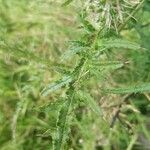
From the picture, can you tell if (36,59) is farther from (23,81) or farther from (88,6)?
(23,81)

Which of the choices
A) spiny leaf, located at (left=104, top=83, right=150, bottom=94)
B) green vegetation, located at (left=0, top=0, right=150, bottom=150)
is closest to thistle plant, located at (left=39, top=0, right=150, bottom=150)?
spiny leaf, located at (left=104, top=83, right=150, bottom=94)

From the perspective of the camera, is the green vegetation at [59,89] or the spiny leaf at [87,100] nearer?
the spiny leaf at [87,100]

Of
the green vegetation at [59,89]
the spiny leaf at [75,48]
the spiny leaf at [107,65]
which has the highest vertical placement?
the spiny leaf at [75,48]

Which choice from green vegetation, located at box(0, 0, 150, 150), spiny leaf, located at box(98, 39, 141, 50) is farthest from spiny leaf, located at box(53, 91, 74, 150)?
green vegetation, located at box(0, 0, 150, 150)

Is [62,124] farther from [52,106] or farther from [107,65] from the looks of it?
[107,65]

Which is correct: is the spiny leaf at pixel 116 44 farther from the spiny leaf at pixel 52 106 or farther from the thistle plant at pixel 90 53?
the spiny leaf at pixel 52 106

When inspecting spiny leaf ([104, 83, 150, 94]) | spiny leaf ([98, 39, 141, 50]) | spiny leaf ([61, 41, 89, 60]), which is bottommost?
spiny leaf ([104, 83, 150, 94])

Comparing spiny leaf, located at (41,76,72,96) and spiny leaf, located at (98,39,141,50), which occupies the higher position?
spiny leaf, located at (98,39,141,50)

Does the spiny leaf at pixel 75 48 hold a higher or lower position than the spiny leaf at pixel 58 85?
higher

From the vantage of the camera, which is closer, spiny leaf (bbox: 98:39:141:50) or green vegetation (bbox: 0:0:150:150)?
spiny leaf (bbox: 98:39:141:50)

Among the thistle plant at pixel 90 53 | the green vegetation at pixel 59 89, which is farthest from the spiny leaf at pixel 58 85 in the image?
the green vegetation at pixel 59 89

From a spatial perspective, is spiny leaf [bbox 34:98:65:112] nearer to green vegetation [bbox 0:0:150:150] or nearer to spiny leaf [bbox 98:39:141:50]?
spiny leaf [bbox 98:39:141:50]

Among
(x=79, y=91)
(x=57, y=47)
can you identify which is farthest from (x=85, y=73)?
(x=57, y=47)
